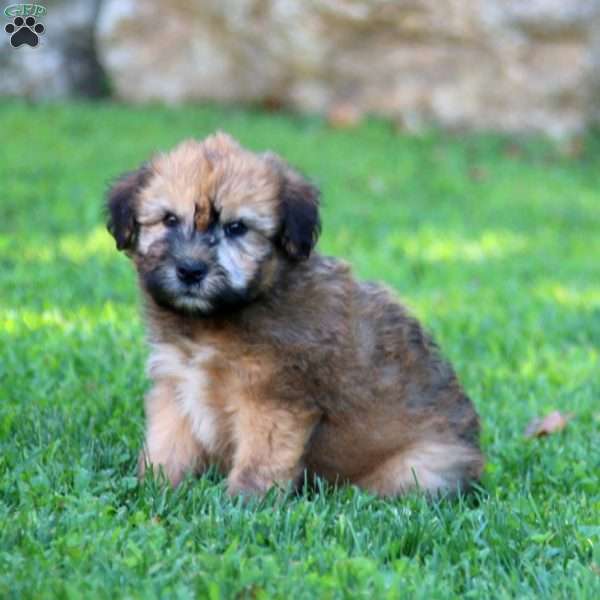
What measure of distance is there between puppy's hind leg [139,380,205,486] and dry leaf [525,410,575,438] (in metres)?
1.69

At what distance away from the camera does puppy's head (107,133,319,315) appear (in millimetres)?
4434

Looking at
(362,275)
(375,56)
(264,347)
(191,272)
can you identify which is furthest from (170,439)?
(375,56)

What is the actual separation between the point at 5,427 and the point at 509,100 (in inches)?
380

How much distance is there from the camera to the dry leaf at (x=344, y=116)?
13.7 m

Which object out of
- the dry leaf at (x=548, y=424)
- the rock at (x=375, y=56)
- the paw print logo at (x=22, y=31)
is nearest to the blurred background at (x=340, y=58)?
the rock at (x=375, y=56)

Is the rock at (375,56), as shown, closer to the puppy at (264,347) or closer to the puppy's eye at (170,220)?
the puppy at (264,347)

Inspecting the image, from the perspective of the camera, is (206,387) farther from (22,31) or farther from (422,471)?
(22,31)

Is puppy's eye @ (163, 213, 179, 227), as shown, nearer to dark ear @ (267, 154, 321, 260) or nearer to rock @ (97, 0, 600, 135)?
dark ear @ (267, 154, 321, 260)

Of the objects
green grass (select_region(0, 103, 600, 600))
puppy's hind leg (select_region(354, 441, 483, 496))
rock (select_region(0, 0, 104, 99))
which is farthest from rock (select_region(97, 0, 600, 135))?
puppy's hind leg (select_region(354, 441, 483, 496))

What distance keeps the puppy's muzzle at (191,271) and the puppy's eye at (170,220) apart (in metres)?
0.23

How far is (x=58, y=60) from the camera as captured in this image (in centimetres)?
1396

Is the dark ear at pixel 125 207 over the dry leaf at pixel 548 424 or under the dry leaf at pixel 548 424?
over

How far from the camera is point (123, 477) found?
4.61 m

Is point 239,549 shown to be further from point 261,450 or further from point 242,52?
point 242,52
